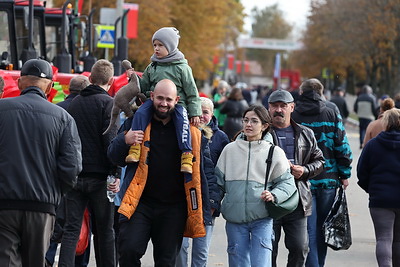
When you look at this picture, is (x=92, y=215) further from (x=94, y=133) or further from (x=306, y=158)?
(x=306, y=158)

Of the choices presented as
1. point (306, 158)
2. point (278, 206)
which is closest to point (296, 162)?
point (306, 158)

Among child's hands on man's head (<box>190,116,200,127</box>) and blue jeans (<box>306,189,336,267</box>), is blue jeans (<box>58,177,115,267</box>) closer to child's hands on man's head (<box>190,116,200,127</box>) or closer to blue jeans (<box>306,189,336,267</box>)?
child's hands on man's head (<box>190,116,200,127</box>)

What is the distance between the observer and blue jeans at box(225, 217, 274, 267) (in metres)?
7.80

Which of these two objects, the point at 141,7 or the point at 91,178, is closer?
the point at 91,178

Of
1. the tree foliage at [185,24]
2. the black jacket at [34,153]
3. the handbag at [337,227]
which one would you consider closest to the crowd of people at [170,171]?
the black jacket at [34,153]

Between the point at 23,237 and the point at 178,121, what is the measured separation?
1346 millimetres

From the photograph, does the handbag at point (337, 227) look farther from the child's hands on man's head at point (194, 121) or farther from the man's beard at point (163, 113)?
the man's beard at point (163, 113)

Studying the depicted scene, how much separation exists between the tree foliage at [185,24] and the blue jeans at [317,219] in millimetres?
25423

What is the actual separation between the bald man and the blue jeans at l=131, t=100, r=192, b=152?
0.05 metres

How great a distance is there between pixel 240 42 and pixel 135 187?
383 ft

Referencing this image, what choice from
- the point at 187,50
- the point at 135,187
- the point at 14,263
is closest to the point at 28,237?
the point at 14,263

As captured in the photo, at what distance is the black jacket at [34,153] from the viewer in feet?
20.7

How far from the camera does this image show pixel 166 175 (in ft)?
23.2

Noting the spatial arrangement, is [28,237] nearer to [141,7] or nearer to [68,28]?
[68,28]
